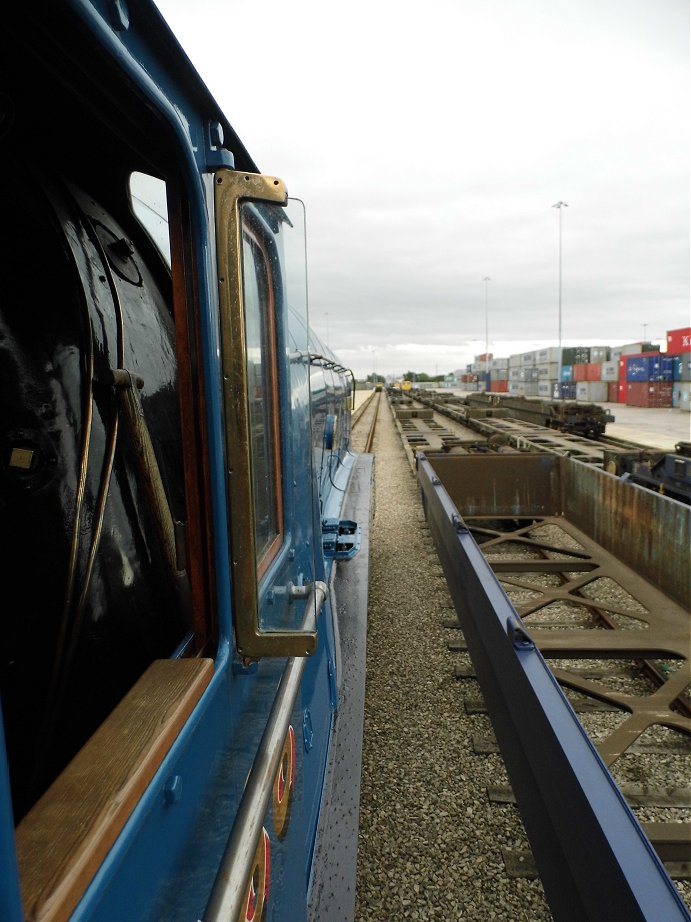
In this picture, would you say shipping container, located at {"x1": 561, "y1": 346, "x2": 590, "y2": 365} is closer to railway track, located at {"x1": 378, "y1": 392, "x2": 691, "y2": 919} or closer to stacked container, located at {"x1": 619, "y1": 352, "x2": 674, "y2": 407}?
stacked container, located at {"x1": 619, "y1": 352, "x2": 674, "y2": 407}

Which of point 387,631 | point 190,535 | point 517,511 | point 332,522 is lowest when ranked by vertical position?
point 387,631

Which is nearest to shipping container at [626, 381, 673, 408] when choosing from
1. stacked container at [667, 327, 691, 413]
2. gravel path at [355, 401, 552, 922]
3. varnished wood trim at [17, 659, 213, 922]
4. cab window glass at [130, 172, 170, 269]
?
Result: stacked container at [667, 327, 691, 413]

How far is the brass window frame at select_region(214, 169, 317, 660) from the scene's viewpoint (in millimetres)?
1207

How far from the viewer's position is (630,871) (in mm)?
1517

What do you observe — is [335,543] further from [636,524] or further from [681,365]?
[681,365]

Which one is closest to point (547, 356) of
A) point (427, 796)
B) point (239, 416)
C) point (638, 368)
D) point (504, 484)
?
point (638, 368)

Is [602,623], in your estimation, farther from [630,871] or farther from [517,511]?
[630,871]

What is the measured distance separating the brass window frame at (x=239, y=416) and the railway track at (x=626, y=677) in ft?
3.86

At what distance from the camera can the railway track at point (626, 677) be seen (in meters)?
2.84

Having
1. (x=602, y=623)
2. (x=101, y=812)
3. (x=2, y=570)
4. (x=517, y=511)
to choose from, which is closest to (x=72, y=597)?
(x=2, y=570)

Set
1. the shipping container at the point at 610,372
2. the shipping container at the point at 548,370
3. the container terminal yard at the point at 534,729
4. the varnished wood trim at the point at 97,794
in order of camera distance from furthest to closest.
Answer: the shipping container at the point at 548,370
the shipping container at the point at 610,372
the container terminal yard at the point at 534,729
the varnished wood trim at the point at 97,794

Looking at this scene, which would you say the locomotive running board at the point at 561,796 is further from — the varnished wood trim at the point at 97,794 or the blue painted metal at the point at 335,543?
the varnished wood trim at the point at 97,794

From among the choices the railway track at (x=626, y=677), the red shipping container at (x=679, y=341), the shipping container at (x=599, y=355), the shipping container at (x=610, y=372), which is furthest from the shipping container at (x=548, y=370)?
the railway track at (x=626, y=677)

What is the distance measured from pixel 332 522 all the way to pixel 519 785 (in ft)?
5.99
